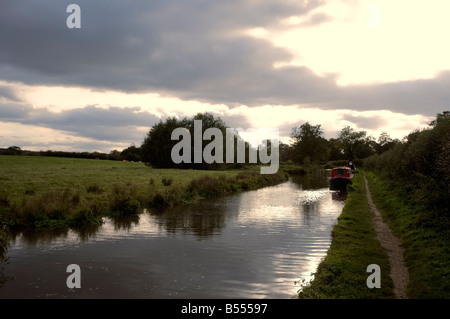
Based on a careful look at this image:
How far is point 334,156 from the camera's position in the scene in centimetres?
14438

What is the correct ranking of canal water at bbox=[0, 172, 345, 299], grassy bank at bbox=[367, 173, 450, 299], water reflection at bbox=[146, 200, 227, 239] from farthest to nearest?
water reflection at bbox=[146, 200, 227, 239] < canal water at bbox=[0, 172, 345, 299] < grassy bank at bbox=[367, 173, 450, 299]

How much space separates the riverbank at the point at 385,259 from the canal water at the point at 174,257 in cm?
77

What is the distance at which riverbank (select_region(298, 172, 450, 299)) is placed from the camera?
28.9 feet

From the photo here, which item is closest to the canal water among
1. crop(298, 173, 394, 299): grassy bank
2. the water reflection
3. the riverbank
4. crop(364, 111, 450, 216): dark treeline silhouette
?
the water reflection

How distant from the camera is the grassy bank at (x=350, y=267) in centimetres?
885

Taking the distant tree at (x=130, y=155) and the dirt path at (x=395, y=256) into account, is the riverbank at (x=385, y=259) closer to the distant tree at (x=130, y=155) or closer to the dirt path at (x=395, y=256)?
the dirt path at (x=395, y=256)

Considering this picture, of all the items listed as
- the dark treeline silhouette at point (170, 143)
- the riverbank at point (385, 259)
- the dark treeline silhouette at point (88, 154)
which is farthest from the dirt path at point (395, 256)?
the dark treeline silhouette at point (88, 154)

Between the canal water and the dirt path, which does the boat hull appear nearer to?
the canal water

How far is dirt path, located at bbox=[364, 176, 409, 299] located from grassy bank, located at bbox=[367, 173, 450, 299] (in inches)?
6.5

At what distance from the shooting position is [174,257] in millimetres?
13055

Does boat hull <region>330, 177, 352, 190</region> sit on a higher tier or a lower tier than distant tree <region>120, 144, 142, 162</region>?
lower

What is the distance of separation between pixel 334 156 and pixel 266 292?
141236 millimetres

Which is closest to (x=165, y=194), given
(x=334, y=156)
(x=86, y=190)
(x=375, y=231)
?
(x=86, y=190)

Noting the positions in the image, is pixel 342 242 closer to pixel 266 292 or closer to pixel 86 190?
pixel 266 292
